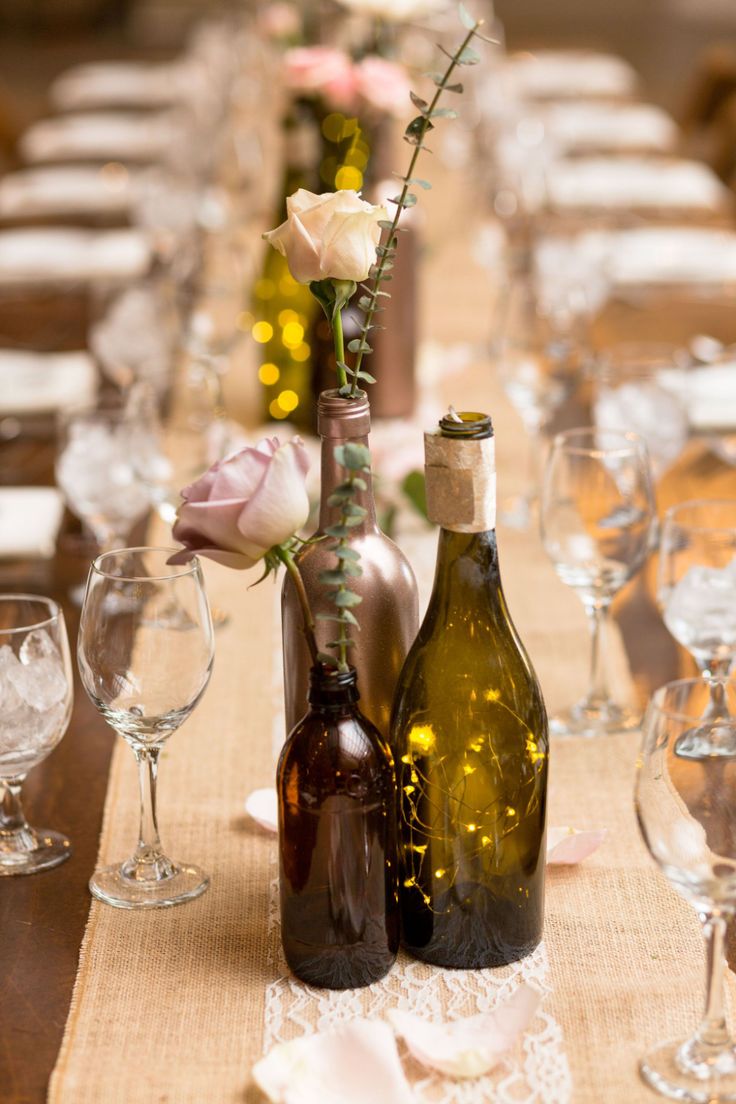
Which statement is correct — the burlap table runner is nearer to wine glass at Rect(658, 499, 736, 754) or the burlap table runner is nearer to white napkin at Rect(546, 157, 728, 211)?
wine glass at Rect(658, 499, 736, 754)

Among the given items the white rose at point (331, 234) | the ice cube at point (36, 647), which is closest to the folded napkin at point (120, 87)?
the ice cube at point (36, 647)

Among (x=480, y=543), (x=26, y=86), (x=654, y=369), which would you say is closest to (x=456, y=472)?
(x=480, y=543)

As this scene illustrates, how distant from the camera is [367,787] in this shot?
2.91 ft

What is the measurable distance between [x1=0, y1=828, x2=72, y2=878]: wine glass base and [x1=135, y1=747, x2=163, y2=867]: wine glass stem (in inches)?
2.6

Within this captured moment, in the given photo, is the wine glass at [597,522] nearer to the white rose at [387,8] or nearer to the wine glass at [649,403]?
the wine glass at [649,403]

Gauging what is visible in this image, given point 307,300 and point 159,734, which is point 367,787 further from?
point 307,300

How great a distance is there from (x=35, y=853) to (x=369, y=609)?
0.34 meters

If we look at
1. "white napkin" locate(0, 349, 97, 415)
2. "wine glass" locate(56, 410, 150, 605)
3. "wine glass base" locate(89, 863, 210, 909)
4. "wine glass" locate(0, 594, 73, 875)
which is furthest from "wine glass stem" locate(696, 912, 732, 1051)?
"white napkin" locate(0, 349, 97, 415)

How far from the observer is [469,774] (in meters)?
0.94

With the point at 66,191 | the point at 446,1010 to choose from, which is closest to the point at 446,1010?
the point at 446,1010

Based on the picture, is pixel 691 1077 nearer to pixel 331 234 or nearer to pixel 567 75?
pixel 331 234

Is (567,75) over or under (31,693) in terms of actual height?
over

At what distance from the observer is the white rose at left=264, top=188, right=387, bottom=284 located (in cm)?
88

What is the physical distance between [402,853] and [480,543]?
0.19 meters
